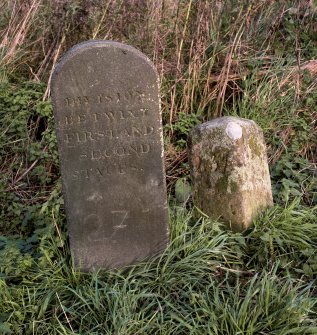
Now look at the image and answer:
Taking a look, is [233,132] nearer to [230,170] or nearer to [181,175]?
[230,170]

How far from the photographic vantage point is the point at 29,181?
3.95 metres

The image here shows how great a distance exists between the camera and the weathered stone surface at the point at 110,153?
255 centimetres

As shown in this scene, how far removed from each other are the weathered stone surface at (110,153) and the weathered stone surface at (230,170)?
1.44 ft

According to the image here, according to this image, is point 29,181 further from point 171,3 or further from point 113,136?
point 171,3

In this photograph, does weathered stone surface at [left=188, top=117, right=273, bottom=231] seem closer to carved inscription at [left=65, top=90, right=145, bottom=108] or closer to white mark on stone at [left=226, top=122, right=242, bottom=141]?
white mark on stone at [left=226, top=122, right=242, bottom=141]

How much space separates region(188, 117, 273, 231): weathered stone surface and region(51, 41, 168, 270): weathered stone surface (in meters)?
0.44

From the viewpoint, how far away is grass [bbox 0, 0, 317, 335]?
256cm

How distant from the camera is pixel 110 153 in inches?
107

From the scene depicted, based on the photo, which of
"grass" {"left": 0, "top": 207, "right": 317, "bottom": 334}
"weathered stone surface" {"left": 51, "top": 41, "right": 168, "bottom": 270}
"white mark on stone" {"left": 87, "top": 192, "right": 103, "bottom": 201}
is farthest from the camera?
"white mark on stone" {"left": 87, "top": 192, "right": 103, "bottom": 201}

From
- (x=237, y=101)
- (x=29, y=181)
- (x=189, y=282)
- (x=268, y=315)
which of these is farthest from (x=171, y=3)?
(x=268, y=315)

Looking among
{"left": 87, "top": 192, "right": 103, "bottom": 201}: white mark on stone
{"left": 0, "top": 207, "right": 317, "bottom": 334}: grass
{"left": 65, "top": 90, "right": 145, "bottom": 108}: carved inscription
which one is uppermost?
{"left": 65, "top": 90, "right": 145, "bottom": 108}: carved inscription

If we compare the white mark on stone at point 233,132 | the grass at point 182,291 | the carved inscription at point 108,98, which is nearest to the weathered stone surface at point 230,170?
the white mark on stone at point 233,132

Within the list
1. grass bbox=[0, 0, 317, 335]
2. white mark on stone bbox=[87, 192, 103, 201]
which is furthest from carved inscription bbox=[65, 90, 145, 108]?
grass bbox=[0, 0, 317, 335]

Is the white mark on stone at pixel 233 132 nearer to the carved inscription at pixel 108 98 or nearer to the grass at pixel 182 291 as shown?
the grass at pixel 182 291
